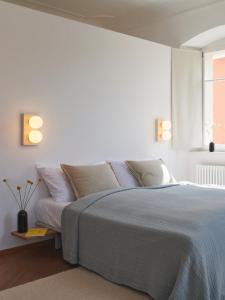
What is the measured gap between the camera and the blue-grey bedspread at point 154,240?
2.48 m

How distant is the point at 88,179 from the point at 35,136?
0.71 metres

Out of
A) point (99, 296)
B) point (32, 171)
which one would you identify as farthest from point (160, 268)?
point (32, 171)

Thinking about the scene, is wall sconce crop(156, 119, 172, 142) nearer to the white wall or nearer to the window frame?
the white wall

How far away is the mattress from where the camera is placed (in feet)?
11.9

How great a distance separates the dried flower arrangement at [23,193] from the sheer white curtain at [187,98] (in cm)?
A: 248

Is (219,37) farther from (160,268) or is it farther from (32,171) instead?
(160,268)

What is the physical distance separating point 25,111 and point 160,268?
6.94 ft

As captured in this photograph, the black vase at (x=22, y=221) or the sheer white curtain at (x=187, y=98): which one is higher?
the sheer white curtain at (x=187, y=98)

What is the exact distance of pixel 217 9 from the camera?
17.0ft

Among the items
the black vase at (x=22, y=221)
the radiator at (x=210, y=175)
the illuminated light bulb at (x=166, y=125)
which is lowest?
the black vase at (x=22, y=221)

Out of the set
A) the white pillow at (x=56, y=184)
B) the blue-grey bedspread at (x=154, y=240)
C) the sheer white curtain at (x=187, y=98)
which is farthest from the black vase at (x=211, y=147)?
the white pillow at (x=56, y=184)

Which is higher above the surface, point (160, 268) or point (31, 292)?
point (160, 268)

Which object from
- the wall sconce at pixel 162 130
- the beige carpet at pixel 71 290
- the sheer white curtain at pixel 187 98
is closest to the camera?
the beige carpet at pixel 71 290

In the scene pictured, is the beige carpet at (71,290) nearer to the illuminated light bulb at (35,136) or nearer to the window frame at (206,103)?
the illuminated light bulb at (35,136)
